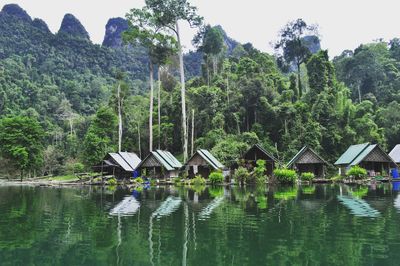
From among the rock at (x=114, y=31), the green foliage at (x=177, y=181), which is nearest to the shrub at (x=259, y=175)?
the green foliage at (x=177, y=181)

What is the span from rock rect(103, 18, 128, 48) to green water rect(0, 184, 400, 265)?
130 meters

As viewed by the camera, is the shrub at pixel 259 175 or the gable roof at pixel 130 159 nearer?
the shrub at pixel 259 175

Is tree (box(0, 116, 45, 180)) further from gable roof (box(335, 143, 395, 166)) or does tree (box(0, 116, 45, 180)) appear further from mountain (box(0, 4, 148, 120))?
gable roof (box(335, 143, 395, 166))

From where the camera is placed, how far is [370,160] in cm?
4097

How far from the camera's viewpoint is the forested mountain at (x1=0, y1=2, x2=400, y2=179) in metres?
52.0

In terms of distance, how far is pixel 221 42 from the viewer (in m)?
66.7

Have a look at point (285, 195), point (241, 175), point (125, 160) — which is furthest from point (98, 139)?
point (285, 195)

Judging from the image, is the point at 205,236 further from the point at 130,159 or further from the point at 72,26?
the point at 72,26

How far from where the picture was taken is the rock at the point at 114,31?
142425mm

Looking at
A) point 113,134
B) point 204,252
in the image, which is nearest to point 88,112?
point 113,134

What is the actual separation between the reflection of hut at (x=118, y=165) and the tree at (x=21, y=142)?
1107 cm

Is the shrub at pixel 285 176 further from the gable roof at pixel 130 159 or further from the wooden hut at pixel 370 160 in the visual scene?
the gable roof at pixel 130 159

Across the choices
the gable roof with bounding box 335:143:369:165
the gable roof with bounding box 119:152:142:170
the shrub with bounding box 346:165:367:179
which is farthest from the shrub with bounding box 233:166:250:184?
the gable roof with bounding box 119:152:142:170

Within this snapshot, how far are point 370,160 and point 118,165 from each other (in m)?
25.5
